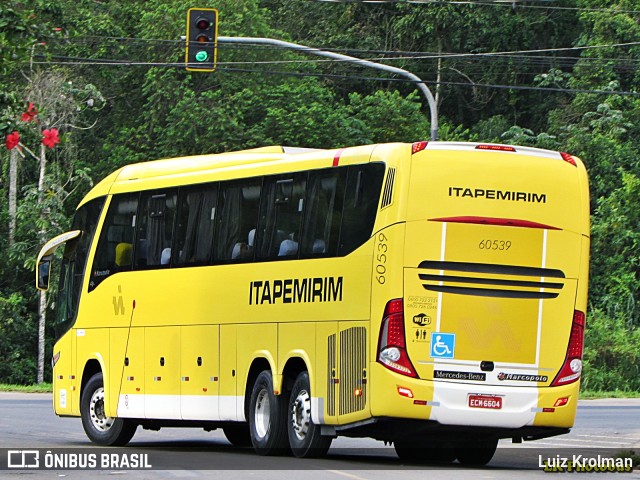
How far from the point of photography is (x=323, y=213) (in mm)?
19266

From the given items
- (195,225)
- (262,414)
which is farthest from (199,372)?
(195,225)

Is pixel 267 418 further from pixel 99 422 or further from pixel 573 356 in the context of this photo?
pixel 99 422

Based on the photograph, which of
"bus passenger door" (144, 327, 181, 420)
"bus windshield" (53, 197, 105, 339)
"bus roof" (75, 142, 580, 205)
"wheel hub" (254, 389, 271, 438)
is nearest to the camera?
"bus roof" (75, 142, 580, 205)

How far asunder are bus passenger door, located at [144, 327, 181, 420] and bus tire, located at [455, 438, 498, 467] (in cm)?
428

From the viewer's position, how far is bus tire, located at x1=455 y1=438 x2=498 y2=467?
1942 cm

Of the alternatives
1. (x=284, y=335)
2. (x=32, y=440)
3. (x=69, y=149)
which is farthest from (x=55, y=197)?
(x=284, y=335)

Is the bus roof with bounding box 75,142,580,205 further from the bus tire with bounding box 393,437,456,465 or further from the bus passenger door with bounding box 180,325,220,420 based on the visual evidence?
the bus tire with bounding box 393,437,456,465

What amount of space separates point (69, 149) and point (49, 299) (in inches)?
211

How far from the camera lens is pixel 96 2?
204 ft

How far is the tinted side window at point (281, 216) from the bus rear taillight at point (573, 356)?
3558 mm

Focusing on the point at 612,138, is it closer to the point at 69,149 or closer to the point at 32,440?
the point at 69,149

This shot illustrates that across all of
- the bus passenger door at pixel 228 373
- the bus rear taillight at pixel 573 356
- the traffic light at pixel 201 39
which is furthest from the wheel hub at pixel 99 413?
the traffic light at pixel 201 39

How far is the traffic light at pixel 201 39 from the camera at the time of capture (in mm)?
30844

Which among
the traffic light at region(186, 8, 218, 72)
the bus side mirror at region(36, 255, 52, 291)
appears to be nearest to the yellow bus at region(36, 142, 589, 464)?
the bus side mirror at region(36, 255, 52, 291)
